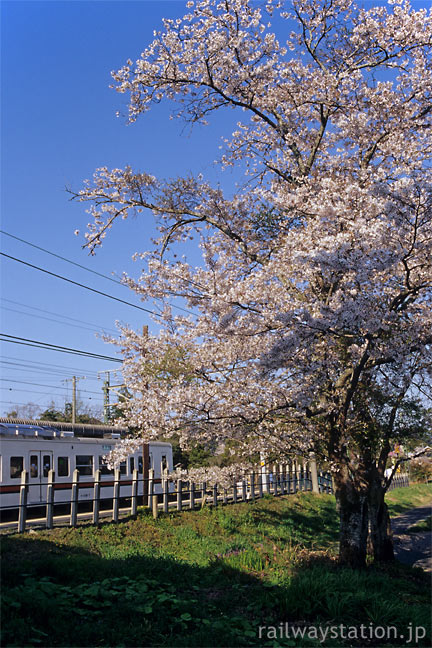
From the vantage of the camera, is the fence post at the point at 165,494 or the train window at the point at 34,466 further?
the train window at the point at 34,466

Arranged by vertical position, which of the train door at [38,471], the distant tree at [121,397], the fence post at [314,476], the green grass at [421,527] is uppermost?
the distant tree at [121,397]

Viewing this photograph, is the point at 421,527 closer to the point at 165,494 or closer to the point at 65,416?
the point at 165,494

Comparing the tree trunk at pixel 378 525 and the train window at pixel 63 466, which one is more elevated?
the train window at pixel 63 466

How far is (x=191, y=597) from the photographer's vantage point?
6.86 m

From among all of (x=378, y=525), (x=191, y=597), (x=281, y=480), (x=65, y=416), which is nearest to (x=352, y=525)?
(x=378, y=525)

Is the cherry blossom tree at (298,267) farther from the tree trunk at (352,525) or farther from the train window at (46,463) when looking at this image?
the train window at (46,463)

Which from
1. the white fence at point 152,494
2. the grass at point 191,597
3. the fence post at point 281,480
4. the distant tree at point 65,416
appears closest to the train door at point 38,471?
the white fence at point 152,494

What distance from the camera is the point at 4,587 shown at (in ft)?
19.2

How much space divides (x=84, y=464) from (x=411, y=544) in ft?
40.3

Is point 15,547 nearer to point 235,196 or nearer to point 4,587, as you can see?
point 4,587

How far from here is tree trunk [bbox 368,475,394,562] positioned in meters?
11.6

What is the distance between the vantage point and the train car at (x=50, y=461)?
58.5 ft

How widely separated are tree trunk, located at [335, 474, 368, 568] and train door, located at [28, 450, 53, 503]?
12.4 metres

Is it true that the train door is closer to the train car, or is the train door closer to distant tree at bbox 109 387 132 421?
the train car
